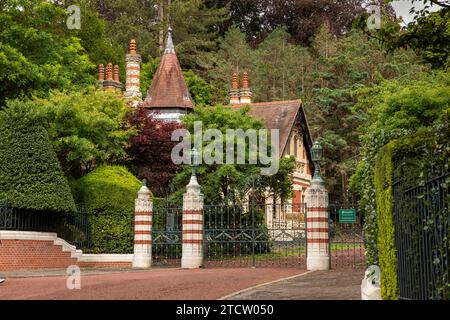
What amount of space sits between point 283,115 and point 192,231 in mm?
20163

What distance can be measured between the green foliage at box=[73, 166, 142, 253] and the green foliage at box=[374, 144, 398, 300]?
15.2 m

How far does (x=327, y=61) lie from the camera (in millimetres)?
45656

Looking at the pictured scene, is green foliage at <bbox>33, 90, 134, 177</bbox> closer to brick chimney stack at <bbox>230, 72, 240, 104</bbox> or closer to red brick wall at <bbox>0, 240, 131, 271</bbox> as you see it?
red brick wall at <bbox>0, 240, 131, 271</bbox>

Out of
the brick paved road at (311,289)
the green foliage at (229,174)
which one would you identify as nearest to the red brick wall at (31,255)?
the green foliage at (229,174)

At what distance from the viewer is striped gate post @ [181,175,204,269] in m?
22.0

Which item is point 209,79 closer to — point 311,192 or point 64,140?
point 64,140

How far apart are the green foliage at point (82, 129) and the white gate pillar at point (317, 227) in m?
8.41

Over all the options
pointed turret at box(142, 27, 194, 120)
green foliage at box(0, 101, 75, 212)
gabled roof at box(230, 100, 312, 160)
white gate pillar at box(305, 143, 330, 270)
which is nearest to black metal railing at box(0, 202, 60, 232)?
green foliage at box(0, 101, 75, 212)

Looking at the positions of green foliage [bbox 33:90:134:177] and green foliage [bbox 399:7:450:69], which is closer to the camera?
green foliage [bbox 399:7:450:69]

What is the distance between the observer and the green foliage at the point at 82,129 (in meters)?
24.8

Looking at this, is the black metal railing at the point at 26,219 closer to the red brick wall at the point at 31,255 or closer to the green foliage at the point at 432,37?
the red brick wall at the point at 31,255

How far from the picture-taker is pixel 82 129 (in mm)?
25594
